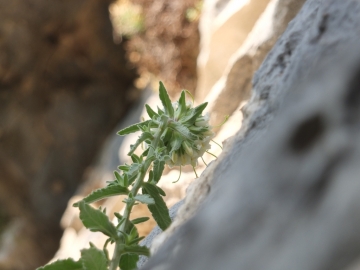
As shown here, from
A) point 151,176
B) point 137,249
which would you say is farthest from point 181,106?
point 137,249

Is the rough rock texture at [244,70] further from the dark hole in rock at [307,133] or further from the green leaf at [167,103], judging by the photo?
the dark hole in rock at [307,133]

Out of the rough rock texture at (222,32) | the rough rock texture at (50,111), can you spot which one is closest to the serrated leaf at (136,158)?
the rough rock texture at (222,32)

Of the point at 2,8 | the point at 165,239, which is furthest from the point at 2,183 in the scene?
the point at 165,239

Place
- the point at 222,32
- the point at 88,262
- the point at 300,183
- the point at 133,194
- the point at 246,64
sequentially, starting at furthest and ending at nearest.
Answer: the point at 222,32 < the point at 246,64 < the point at 133,194 < the point at 88,262 < the point at 300,183

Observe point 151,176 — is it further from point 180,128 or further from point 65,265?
point 65,265

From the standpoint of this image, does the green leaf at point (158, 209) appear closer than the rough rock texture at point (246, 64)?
Yes

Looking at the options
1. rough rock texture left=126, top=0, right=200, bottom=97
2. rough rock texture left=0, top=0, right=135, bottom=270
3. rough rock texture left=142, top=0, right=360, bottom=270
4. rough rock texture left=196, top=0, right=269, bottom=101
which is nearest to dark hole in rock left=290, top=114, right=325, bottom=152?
rough rock texture left=142, top=0, right=360, bottom=270

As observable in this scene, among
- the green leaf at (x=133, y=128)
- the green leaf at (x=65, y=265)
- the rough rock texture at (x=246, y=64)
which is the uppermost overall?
the rough rock texture at (x=246, y=64)
